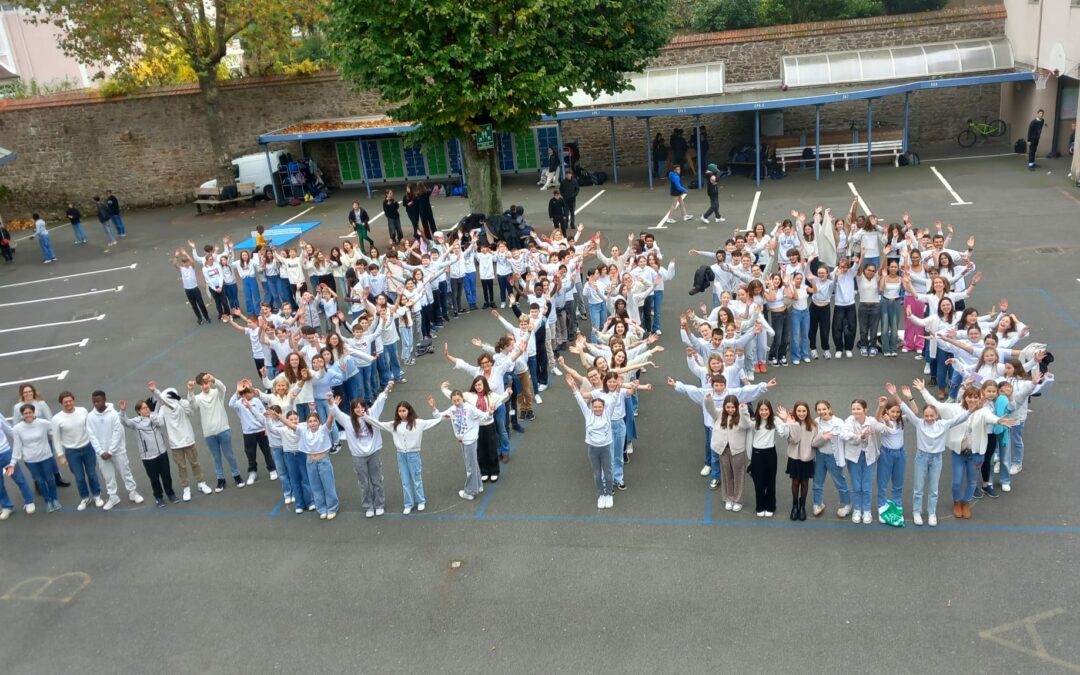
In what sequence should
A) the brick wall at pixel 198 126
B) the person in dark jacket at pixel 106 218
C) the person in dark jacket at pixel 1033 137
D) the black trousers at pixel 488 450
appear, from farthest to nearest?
the brick wall at pixel 198 126 < the person in dark jacket at pixel 106 218 < the person in dark jacket at pixel 1033 137 < the black trousers at pixel 488 450

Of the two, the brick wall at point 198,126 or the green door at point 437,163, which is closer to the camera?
the brick wall at point 198,126

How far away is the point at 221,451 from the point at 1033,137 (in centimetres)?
2168

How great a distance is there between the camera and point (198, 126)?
3023 centimetres

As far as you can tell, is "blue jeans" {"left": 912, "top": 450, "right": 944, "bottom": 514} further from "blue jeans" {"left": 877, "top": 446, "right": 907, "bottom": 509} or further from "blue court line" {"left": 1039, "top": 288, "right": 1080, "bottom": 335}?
"blue court line" {"left": 1039, "top": 288, "right": 1080, "bottom": 335}

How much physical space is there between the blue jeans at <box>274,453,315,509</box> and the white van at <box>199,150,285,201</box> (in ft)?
69.9

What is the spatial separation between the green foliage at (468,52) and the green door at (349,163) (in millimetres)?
11031

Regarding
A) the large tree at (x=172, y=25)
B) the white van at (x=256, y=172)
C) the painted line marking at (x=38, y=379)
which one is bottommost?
the painted line marking at (x=38, y=379)

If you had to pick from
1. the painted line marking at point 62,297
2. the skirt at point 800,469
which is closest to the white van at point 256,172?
the painted line marking at point 62,297

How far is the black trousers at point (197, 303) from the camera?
17.3 meters

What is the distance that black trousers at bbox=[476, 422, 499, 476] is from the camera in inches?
396

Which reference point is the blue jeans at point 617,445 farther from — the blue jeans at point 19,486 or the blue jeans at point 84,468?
the blue jeans at point 19,486

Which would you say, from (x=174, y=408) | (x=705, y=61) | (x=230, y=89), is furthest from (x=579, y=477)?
(x=230, y=89)

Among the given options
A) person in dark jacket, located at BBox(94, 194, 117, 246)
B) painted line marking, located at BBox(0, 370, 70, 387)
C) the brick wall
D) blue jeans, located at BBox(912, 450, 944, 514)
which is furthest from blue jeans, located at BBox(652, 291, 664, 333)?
person in dark jacket, located at BBox(94, 194, 117, 246)

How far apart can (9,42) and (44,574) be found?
39.8 meters
